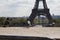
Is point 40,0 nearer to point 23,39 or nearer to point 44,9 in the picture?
point 44,9

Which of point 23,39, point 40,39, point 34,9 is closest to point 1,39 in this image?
point 23,39

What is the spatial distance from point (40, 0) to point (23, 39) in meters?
21.9

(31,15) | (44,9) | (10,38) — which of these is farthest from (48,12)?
(10,38)

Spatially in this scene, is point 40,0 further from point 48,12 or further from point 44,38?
point 44,38

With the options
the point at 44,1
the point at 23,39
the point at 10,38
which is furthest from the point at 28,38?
the point at 44,1

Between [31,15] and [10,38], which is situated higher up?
[10,38]

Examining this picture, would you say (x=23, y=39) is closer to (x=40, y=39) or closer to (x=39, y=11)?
(x=40, y=39)

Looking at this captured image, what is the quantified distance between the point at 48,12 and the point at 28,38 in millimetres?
21460

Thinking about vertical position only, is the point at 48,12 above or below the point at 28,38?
below

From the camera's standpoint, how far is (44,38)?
3389mm

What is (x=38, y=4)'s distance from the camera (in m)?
24.9

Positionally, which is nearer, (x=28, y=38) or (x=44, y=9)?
(x=28, y=38)

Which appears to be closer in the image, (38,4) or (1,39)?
(1,39)

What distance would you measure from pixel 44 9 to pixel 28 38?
21.5 m
